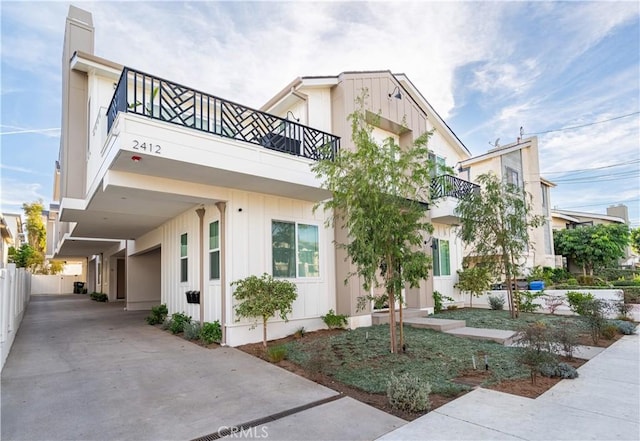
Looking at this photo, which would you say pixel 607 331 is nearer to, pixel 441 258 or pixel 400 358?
pixel 400 358

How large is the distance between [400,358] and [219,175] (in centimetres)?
479

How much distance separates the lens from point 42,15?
383 inches

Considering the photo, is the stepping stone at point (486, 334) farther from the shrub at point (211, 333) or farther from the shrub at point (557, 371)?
the shrub at point (211, 333)

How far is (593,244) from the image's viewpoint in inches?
861

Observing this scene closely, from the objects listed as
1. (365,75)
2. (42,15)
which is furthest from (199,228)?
(42,15)

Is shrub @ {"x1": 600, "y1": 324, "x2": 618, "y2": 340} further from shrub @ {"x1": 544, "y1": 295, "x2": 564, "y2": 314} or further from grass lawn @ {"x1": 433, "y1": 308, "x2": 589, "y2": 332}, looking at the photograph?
shrub @ {"x1": 544, "y1": 295, "x2": 564, "y2": 314}

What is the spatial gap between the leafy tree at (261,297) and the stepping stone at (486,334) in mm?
4068

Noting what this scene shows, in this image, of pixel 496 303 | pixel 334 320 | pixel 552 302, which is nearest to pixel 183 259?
pixel 334 320

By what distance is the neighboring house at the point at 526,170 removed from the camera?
20.4 metres

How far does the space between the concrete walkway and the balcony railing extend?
4672 mm

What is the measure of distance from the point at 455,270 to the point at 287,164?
9543 mm

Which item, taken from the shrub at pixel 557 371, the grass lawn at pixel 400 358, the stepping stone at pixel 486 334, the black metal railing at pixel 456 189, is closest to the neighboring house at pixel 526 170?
the black metal railing at pixel 456 189

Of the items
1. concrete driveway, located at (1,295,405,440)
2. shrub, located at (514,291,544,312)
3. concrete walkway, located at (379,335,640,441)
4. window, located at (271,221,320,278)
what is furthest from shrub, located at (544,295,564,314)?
concrete driveway, located at (1,295,405,440)

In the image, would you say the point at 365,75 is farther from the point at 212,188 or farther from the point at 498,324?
the point at 498,324
